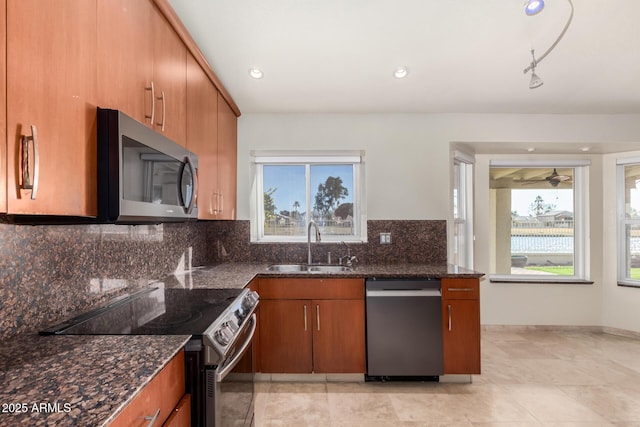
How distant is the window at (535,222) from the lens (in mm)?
3715

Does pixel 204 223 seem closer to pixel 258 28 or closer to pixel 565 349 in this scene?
pixel 258 28

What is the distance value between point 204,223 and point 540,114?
3366 millimetres

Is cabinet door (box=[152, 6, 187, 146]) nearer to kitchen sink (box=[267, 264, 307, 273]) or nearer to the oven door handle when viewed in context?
the oven door handle

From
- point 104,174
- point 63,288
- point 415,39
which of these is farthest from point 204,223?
point 415,39

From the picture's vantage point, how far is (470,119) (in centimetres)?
312

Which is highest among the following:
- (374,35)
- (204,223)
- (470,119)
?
(374,35)

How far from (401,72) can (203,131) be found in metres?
1.48

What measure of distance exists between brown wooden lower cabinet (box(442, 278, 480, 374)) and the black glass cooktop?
1.58m

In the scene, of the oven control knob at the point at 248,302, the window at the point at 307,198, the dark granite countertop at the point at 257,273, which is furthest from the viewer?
the window at the point at 307,198

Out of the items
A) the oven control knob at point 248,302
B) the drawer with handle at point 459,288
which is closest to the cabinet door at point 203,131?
the oven control knob at point 248,302

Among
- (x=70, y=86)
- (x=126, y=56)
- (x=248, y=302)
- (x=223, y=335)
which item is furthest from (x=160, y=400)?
(x=126, y=56)

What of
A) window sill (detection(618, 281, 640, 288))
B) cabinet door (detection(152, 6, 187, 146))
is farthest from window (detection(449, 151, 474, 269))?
cabinet door (detection(152, 6, 187, 146))

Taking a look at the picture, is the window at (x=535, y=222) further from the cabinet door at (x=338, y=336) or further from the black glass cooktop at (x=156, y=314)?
the black glass cooktop at (x=156, y=314)

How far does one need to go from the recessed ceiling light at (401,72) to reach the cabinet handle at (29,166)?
7.15 ft
